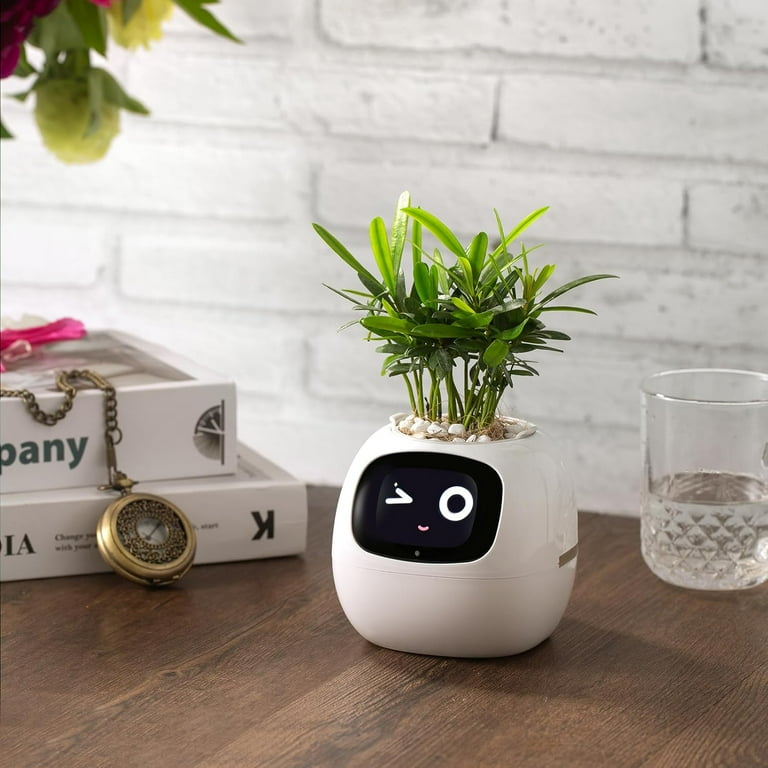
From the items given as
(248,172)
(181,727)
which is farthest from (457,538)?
(248,172)

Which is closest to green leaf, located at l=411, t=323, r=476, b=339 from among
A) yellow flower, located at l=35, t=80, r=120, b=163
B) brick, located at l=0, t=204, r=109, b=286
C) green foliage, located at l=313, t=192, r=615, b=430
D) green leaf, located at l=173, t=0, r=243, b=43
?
green foliage, located at l=313, t=192, r=615, b=430

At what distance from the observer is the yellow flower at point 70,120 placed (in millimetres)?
1086

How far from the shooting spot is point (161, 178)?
130cm

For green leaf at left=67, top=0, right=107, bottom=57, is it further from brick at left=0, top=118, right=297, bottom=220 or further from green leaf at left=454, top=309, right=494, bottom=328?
green leaf at left=454, top=309, right=494, bottom=328

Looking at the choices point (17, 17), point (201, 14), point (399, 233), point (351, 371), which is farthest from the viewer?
point (351, 371)

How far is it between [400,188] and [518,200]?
4.7 inches

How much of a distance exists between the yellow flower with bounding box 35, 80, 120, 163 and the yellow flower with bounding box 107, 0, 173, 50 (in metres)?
0.07

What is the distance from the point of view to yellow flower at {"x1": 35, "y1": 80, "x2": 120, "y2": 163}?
42.8 inches

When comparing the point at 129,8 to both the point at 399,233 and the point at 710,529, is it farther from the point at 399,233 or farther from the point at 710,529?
the point at 710,529

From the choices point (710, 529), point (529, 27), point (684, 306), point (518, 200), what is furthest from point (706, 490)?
point (529, 27)

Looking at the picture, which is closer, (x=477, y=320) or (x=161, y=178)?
(x=477, y=320)

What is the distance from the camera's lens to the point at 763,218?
1092 millimetres

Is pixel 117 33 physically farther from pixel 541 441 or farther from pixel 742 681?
pixel 742 681

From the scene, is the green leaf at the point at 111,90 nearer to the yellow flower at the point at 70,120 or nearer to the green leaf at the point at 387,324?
the yellow flower at the point at 70,120
